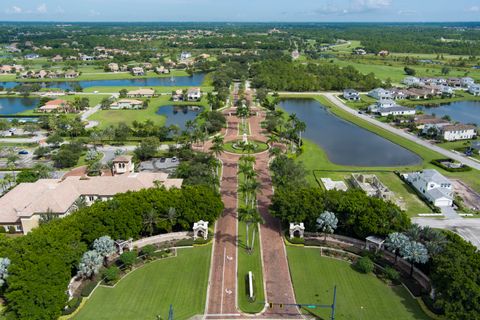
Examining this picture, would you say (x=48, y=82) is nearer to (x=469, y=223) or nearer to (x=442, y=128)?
(x=442, y=128)

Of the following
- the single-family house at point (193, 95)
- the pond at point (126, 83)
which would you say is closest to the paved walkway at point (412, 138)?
the single-family house at point (193, 95)

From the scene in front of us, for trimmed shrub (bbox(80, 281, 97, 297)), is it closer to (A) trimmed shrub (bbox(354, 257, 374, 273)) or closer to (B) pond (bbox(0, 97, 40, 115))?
Result: (A) trimmed shrub (bbox(354, 257, 374, 273))

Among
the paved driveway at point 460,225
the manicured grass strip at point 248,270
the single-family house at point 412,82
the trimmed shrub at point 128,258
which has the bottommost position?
the paved driveway at point 460,225

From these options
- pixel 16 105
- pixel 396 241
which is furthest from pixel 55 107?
pixel 396 241

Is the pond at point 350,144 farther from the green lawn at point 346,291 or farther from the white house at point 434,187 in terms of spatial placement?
→ the green lawn at point 346,291

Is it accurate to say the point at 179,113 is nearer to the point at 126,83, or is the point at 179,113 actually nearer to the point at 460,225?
the point at 126,83

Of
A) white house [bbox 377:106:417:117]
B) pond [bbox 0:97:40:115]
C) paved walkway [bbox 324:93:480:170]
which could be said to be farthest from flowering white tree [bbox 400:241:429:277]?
pond [bbox 0:97:40:115]
